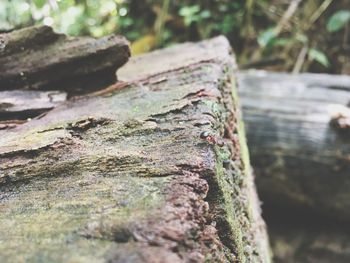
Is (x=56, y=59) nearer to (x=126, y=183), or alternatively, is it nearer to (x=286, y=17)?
(x=126, y=183)

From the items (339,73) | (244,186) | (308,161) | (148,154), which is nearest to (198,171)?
(148,154)

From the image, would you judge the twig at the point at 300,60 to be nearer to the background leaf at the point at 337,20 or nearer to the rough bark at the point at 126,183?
the background leaf at the point at 337,20

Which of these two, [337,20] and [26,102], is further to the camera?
[337,20]

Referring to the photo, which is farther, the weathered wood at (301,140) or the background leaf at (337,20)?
the background leaf at (337,20)

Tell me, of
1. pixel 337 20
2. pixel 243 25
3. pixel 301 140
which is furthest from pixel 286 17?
pixel 301 140

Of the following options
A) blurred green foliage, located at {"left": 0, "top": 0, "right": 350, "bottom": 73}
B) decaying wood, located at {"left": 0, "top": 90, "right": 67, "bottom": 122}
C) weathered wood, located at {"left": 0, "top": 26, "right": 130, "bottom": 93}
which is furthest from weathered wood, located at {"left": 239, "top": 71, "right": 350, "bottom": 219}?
decaying wood, located at {"left": 0, "top": 90, "right": 67, "bottom": 122}

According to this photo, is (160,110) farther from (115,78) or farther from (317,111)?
(317,111)

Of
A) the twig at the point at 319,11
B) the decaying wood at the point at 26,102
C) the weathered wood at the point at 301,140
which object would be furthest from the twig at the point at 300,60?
the decaying wood at the point at 26,102
